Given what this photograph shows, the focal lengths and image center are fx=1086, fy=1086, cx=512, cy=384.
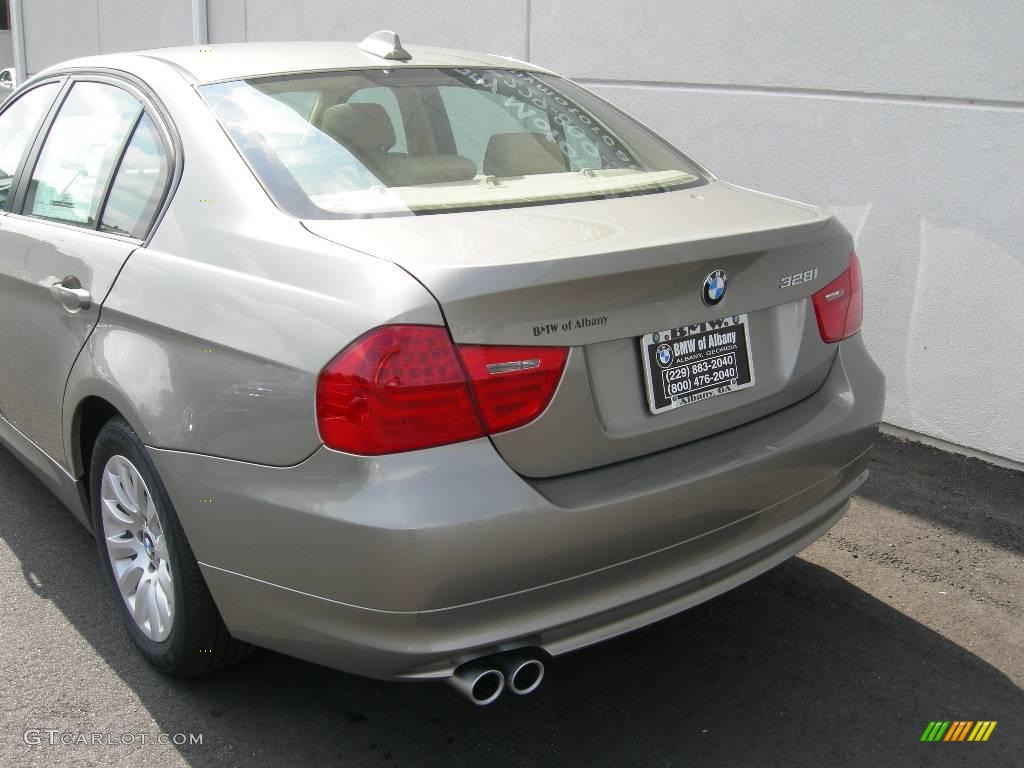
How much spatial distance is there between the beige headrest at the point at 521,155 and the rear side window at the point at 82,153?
1.02 m

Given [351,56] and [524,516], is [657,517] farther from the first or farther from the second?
[351,56]

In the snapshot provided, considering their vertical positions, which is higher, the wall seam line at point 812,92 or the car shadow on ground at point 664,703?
the wall seam line at point 812,92

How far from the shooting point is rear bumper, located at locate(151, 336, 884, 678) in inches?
84.5

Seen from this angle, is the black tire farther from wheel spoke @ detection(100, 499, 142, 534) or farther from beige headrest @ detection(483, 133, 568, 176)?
beige headrest @ detection(483, 133, 568, 176)

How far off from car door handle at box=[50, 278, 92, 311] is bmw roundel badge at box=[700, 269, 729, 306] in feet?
5.34

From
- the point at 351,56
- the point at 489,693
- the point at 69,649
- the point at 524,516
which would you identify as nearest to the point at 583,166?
the point at 351,56

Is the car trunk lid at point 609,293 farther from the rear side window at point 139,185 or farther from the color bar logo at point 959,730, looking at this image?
the color bar logo at point 959,730

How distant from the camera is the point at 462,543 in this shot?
214 cm

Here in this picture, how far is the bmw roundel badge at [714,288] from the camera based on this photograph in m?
2.46

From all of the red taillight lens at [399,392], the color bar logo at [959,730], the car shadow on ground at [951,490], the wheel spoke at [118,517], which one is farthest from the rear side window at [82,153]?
the car shadow on ground at [951,490]

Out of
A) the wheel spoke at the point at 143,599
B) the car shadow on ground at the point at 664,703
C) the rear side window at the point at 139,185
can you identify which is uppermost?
the rear side window at the point at 139,185

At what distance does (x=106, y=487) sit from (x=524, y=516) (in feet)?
4.72

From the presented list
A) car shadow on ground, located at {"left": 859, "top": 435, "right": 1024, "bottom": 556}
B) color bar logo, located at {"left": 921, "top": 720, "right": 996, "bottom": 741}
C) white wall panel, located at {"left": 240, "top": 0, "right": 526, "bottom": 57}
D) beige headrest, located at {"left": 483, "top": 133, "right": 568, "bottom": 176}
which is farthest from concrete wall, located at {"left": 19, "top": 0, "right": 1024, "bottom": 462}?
beige headrest, located at {"left": 483, "top": 133, "right": 568, "bottom": 176}

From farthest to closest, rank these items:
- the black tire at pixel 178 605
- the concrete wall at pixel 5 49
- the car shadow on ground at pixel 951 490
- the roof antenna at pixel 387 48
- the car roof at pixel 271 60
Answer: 1. the concrete wall at pixel 5 49
2. the car shadow on ground at pixel 951 490
3. the roof antenna at pixel 387 48
4. the car roof at pixel 271 60
5. the black tire at pixel 178 605
